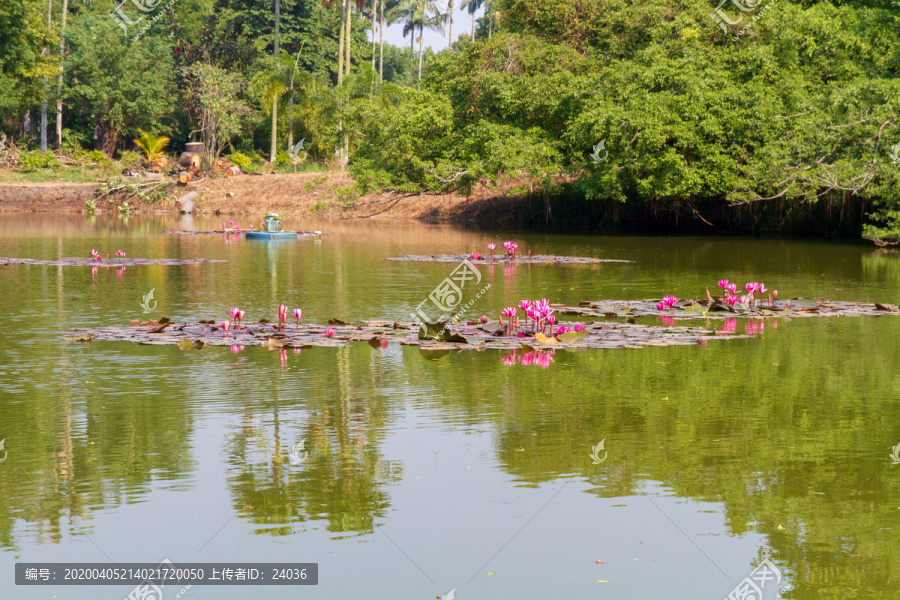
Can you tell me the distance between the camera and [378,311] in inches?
626

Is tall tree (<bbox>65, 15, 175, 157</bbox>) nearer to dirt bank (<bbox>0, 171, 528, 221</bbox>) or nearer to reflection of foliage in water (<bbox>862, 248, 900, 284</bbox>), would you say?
dirt bank (<bbox>0, 171, 528, 221</bbox>)

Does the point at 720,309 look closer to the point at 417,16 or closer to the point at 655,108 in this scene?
the point at 655,108

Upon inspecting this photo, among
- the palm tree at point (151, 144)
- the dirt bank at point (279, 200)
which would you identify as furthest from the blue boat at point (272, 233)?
the palm tree at point (151, 144)

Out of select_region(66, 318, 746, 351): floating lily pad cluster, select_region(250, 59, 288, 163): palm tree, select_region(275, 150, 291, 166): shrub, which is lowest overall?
select_region(66, 318, 746, 351): floating lily pad cluster

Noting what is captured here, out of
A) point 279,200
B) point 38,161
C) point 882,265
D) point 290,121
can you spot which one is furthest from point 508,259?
point 38,161

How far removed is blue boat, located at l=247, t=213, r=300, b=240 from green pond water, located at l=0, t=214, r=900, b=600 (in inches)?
738

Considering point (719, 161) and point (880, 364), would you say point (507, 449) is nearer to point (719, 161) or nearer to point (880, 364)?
point (880, 364)

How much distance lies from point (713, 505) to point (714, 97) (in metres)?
32.6

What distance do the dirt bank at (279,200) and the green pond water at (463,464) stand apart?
38452 mm

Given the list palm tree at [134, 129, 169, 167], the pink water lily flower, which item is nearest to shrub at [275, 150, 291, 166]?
palm tree at [134, 129, 169, 167]

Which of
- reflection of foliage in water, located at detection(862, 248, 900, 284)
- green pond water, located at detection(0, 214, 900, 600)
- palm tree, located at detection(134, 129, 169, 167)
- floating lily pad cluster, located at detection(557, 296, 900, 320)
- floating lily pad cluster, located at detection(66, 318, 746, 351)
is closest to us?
green pond water, located at detection(0, 214, 900, 600)

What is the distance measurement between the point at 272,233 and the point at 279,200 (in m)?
21.6

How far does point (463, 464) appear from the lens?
738cm

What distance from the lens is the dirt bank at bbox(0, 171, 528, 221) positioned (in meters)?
53.0
